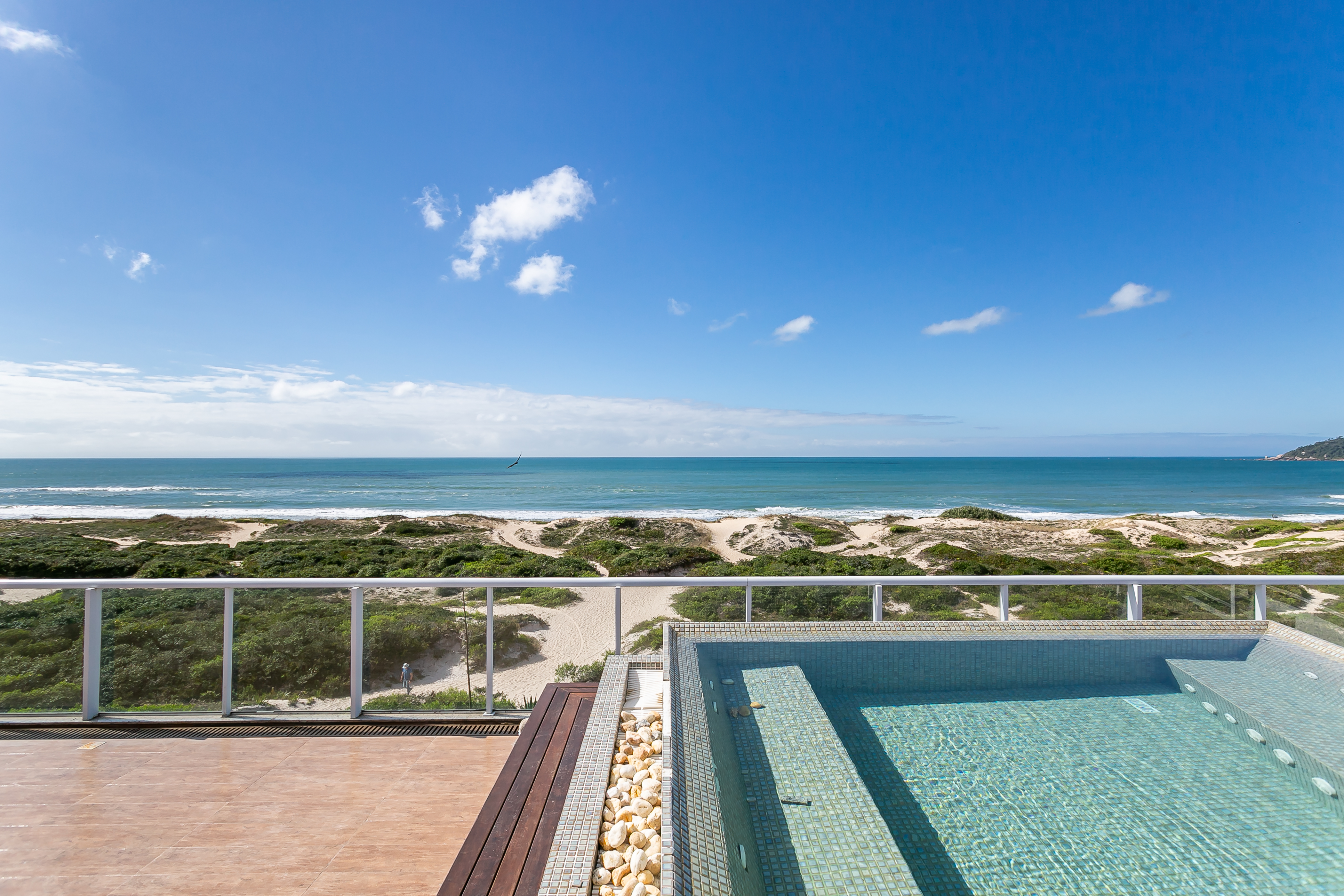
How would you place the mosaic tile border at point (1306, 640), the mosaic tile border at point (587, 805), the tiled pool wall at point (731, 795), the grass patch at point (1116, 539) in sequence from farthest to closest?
the grass patch at point (1116, 539) < the mosaic tile border at point (1306, 640) < the tiled pool wall at point (731, 795) < the mosaic tile border at point (587, 805)

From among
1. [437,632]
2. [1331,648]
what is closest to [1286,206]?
[1331,648]

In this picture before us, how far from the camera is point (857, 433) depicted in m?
29.9

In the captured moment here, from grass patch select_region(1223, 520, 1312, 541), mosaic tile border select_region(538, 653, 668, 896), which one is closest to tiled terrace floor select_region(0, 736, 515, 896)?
mosaic tile border select_region(538, 653, 668, 896)

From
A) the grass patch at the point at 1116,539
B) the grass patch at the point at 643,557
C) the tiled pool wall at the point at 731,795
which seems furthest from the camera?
the grass patch at the point at 1116,539

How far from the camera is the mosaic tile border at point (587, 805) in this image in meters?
1.21

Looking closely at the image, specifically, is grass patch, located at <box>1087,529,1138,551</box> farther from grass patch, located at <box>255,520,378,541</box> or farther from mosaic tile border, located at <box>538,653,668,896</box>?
grass patch, located at <box>255,520,378,541</box>

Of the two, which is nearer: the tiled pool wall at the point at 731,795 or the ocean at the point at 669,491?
the tiled pool wall at the point at 731,795

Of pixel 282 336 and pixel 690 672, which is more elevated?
pixel 282 336

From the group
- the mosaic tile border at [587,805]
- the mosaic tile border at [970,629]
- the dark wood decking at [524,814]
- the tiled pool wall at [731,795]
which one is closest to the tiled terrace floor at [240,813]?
the dark wood decking at [524,814]

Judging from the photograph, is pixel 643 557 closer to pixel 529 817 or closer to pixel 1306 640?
pixel 1306 640

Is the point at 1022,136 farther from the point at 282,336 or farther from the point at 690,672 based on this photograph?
the point at 282,336

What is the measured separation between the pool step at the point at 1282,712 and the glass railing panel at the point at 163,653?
5348mm

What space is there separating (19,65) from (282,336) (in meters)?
5.60

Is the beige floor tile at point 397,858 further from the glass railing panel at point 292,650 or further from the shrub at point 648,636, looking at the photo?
the shrub at point 648,636
